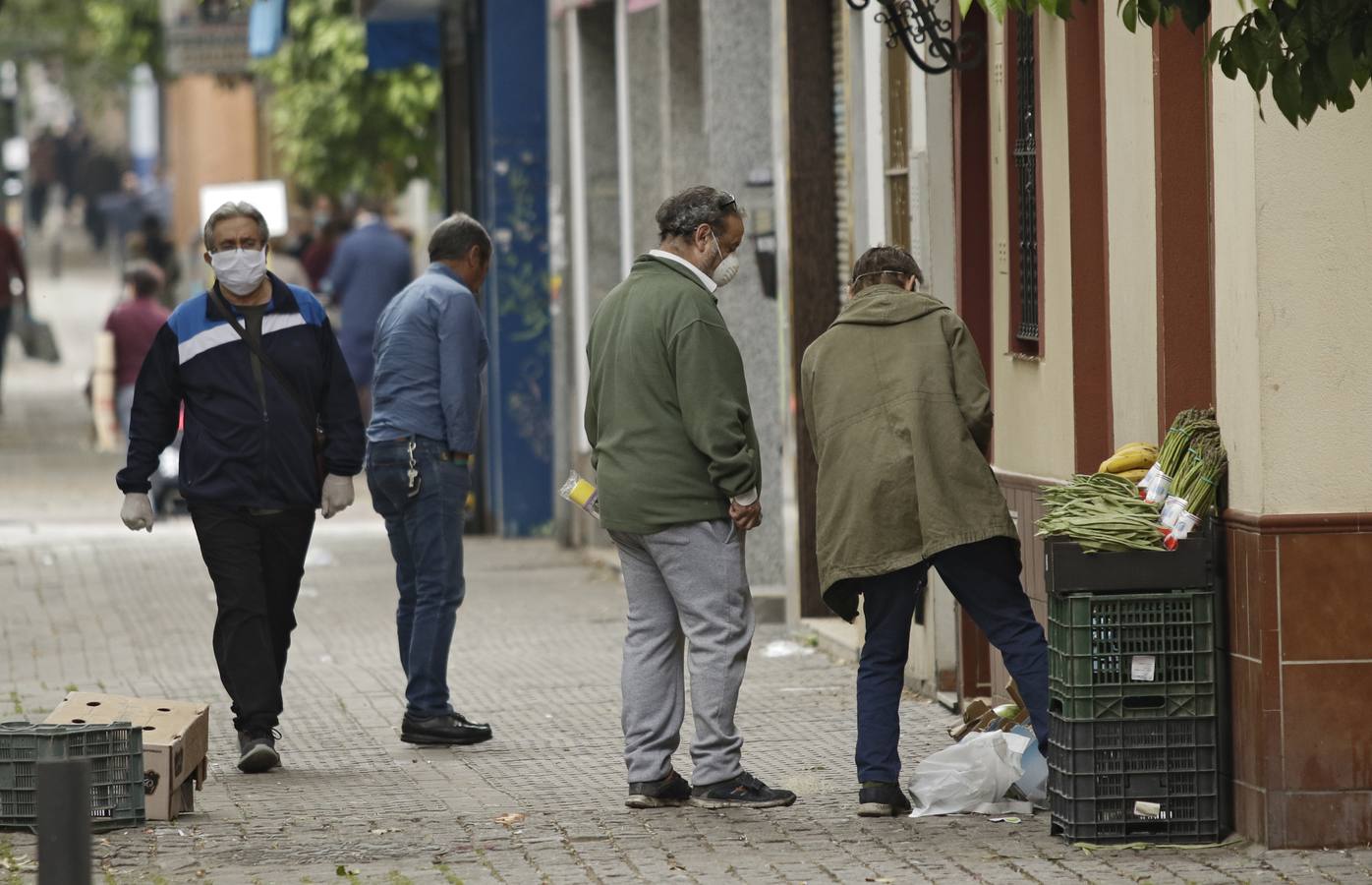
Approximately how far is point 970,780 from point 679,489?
1.23 metres

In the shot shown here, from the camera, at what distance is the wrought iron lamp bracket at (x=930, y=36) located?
9742 millimetres

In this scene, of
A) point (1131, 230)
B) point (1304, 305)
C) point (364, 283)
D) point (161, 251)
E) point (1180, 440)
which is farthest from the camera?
point (161, 251)

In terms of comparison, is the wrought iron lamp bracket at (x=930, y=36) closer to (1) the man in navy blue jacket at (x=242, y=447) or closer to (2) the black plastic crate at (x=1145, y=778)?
(1) the man in navy blue jacket at (x=242, y=447)

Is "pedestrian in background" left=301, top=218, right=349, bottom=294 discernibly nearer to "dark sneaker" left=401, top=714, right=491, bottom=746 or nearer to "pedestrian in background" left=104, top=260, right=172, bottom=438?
"pedestrian in background" left=104, top=260, right=172, bottom=438

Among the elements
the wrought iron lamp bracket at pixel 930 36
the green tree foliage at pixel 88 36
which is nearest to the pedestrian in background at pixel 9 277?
the green tree foliage at pixel 88 36

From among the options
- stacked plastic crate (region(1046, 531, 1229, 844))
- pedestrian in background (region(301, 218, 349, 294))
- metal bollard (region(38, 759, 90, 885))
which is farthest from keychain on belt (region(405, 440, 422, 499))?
pedestrian in background (region(301, 218, 349, 294))

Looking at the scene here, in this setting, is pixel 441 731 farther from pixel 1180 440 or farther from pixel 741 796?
pixel 1180 440

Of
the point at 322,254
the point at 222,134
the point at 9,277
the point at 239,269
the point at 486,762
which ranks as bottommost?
the point at 486,762

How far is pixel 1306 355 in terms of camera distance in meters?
7.23

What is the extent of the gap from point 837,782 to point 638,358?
1.61 metres

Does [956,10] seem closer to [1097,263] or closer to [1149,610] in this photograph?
[1097,263]

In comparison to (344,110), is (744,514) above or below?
below

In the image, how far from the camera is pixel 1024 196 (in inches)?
382

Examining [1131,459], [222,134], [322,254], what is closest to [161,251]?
[322,254]
